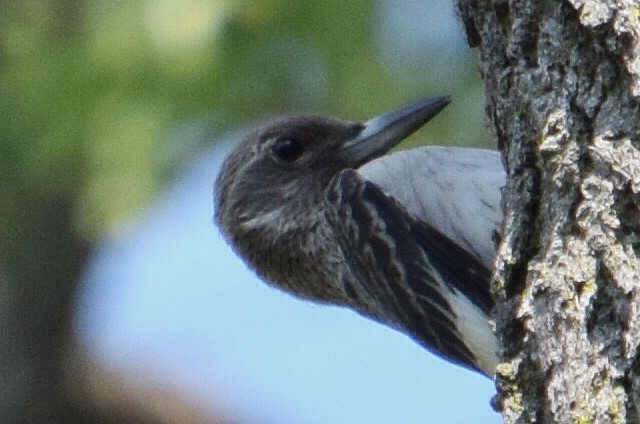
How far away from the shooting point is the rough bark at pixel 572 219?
376 cm

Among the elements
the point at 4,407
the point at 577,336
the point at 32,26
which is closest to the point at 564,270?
the point at 577,336

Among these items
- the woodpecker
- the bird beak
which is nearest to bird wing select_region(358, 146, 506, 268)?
the woodpecker

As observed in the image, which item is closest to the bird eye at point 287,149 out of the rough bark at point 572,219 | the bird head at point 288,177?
the bird head at point 288,177

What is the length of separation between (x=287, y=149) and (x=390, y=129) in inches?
25.9

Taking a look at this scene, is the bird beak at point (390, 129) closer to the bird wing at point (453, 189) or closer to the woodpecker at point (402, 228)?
the woodpecker at point (402, 228)

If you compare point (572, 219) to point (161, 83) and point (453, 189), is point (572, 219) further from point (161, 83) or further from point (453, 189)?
point (161, 83)

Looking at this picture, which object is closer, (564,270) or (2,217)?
→ (564,270)

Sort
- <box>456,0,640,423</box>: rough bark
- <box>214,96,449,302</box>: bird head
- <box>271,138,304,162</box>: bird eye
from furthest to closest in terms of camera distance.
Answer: <box>271,138,304,162</box>: bird eye, <box>214,96,449,302</box>: bird head, <box>456,0,640,423</box>: rough bark

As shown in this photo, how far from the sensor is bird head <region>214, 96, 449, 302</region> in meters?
6.71

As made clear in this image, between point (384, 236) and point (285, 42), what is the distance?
120 inches

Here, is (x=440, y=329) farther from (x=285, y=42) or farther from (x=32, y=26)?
(x=32, y=26)

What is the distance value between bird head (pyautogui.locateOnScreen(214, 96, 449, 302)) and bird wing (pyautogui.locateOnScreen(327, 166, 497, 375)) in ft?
1.69

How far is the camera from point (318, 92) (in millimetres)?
9141

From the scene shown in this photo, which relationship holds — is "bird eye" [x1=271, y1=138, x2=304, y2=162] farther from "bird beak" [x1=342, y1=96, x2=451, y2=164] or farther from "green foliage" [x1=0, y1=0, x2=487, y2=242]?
"green foliage" [x1=0, y1=0, x2=487, y2=242]
